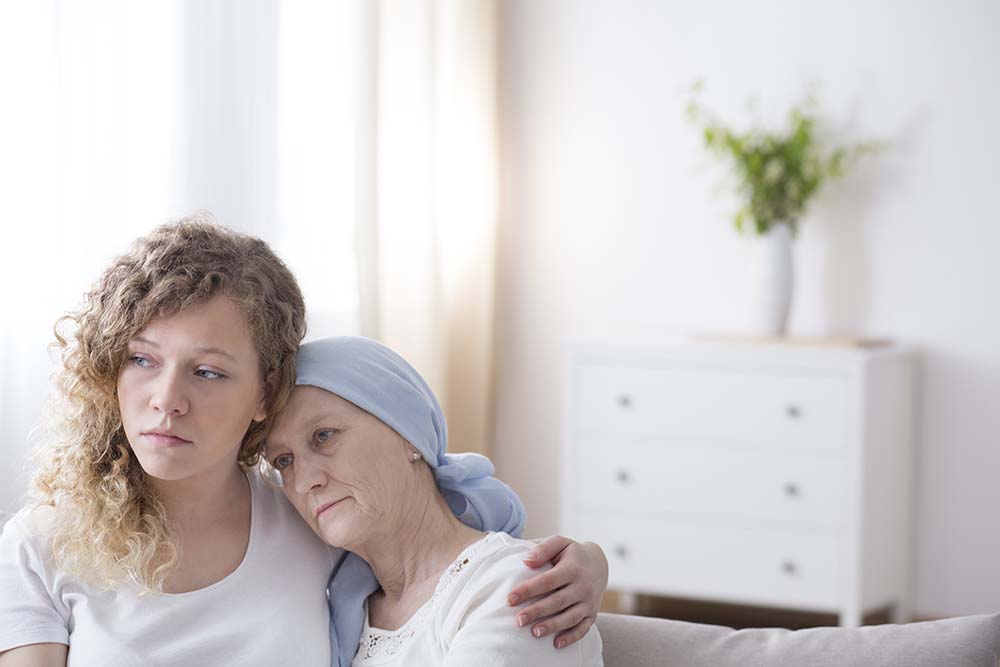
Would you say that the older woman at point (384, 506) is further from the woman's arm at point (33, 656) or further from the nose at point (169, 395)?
the woman's arm at point (33, 656)

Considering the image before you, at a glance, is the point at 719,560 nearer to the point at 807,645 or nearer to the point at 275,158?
the point at 275,158

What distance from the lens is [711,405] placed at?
354cm

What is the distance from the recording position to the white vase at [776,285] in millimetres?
3730

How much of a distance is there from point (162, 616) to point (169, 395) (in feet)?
0.83

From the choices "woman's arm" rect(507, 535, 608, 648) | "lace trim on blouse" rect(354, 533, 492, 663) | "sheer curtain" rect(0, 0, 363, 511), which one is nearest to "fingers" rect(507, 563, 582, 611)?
"woman's arm" rect(507, 535, 608, 648)

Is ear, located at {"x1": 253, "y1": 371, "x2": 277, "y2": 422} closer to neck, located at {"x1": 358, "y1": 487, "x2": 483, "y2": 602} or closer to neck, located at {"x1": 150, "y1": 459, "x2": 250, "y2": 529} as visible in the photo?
neck, located at {"x1": 150, "y1": 459, "x2": 250, "y2": 529}

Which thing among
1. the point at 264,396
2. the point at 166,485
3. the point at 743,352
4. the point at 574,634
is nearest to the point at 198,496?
the point at 166,485

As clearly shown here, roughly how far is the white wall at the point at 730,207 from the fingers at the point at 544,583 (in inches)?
93.4

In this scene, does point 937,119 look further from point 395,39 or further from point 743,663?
point 743,663

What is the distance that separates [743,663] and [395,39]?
2.78 m

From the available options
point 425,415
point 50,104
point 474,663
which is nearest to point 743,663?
point 474,663

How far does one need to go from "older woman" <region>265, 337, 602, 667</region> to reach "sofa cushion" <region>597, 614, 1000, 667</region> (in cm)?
7

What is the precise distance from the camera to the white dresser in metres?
3.41

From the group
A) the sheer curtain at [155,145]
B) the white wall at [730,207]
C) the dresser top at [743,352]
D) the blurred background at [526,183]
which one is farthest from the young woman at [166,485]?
the white wall at [730,207]
